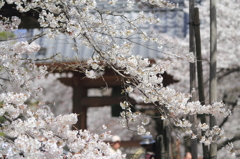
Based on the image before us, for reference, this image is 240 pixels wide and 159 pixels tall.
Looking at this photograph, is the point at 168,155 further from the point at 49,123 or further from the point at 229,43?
the point at 229,43

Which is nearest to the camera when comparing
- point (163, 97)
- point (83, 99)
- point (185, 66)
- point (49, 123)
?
point (49, 123)

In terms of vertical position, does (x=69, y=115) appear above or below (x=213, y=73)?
above

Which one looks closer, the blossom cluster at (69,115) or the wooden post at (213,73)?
the blossom cluster at (69,115)

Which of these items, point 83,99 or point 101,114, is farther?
point 101,114

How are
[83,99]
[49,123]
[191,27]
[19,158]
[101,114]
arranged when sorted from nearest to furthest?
[19,158], [49,123], [191,27], [83,99], [101,114]

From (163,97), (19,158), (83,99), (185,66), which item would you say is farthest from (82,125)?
(19,158)

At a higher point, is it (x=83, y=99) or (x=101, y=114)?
(x=83, y=99)

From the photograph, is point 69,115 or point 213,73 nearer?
point 69,115

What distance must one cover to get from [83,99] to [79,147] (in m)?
6.02

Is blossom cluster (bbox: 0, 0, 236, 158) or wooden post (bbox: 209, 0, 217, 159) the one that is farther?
wooden post (bbox: 209, 0, 217, 159)

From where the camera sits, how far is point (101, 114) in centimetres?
1612

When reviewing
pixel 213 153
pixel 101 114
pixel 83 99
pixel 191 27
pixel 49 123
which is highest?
pixel 191 27

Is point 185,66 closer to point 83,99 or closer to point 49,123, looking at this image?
point 83,99

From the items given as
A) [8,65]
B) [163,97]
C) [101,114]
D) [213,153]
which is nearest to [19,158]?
[8,65]
